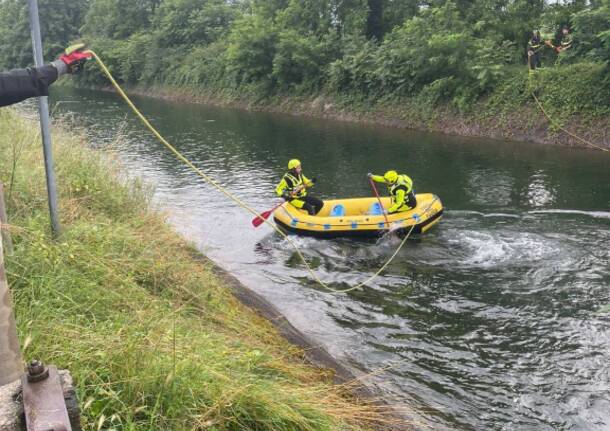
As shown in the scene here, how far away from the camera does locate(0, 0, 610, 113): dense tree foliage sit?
20.9m

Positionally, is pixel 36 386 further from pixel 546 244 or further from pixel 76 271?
pixel 546 244

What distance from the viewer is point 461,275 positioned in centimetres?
893

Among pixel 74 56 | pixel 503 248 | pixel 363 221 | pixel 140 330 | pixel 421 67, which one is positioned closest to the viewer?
pixel 140 330

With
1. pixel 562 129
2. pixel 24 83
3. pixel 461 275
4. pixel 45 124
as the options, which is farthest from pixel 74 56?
pixel 562 129

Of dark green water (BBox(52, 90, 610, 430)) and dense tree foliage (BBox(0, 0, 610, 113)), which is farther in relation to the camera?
dense tree foliage (BBox(0, 0, 610, 113))

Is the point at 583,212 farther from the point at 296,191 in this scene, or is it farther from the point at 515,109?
the point at 515,109

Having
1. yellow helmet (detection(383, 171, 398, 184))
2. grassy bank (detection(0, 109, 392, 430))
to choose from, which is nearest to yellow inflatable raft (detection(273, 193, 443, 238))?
yellow helmet (detection(383, 171, 398, 184))

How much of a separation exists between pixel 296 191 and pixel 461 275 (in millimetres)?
3928

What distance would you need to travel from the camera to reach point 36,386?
2219 millimetres

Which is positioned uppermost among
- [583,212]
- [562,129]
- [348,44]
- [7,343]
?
[348,44]

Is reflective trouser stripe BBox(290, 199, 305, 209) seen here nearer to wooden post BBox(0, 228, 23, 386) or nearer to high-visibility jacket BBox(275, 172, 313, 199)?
high-visibility jacket BBox(275, 172, 313, 199)

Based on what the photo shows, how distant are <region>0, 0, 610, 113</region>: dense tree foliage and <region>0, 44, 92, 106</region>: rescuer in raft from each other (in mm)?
9935

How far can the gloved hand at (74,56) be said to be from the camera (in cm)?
466

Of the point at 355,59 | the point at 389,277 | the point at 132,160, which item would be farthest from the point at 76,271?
the point at 355,59
